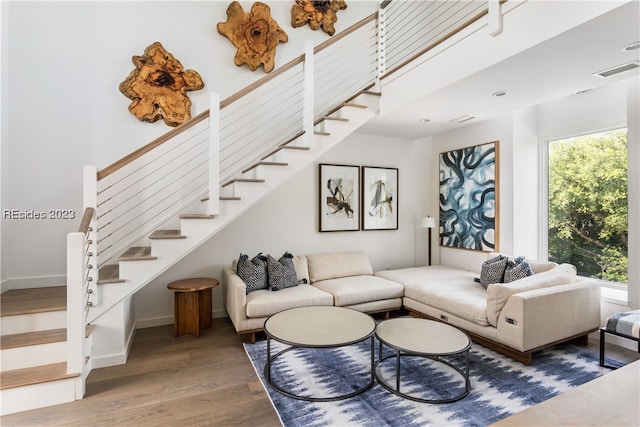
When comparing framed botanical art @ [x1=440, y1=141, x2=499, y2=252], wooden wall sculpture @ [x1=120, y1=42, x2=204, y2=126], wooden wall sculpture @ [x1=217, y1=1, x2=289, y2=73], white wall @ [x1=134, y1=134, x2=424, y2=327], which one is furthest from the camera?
framed botanical art @ [x1=440, y1=141, x2=499, y2=252]

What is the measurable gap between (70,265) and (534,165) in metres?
5.16

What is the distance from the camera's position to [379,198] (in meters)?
4.98

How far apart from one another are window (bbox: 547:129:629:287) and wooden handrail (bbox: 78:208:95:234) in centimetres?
503

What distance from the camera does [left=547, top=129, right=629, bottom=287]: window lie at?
3430mm

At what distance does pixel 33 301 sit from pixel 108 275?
69 centimetres

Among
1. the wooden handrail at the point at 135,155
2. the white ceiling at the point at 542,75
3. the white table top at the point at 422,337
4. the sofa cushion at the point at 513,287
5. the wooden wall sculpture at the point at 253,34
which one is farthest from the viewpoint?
the wooden wall sculpture at the point at 253,34

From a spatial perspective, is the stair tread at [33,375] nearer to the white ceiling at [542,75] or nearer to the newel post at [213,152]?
the newel post at [213,152]

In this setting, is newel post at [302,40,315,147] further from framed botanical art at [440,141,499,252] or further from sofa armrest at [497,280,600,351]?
framed botanical art at [440,141,499,252]

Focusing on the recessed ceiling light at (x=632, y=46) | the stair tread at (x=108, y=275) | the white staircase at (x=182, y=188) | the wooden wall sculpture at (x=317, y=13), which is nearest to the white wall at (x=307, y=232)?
the white staircase at (x=182, y=188)

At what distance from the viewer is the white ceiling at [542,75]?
2.03m

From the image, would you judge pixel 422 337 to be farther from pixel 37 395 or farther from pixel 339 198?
pixel 37 395

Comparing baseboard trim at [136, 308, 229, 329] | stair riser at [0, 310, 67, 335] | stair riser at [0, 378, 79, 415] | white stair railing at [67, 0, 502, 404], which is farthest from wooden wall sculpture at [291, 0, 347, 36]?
stair riser at [0, 378, 79, 415]

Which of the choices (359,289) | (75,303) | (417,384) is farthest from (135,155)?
(417,384)

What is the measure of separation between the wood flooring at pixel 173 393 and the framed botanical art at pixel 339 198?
2159mm
